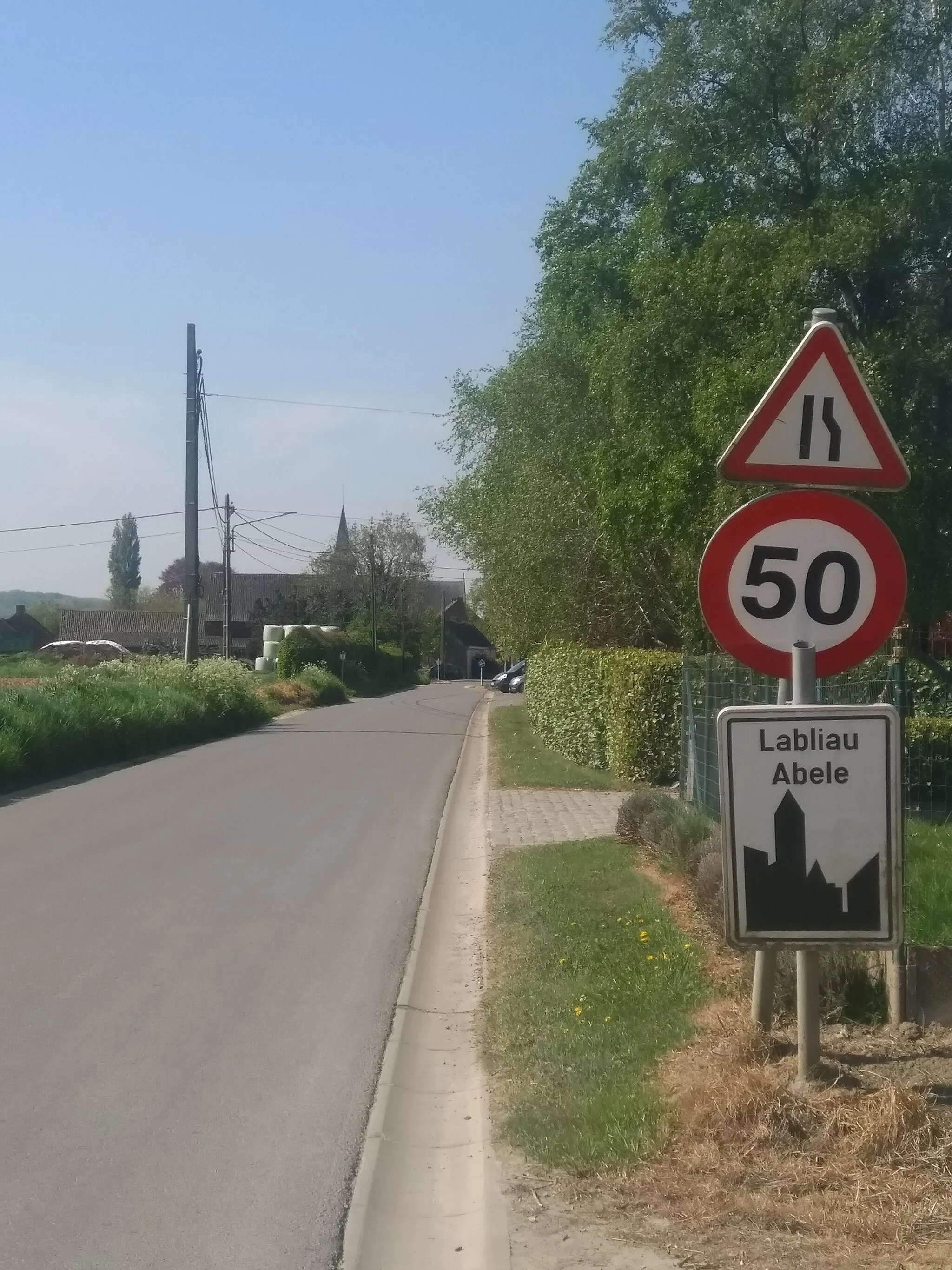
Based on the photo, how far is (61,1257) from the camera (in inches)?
171

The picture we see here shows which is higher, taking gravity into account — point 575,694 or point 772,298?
point 772,298

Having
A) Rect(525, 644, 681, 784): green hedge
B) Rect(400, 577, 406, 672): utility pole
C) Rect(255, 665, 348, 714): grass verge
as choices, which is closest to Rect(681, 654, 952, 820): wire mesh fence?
Rect(525, 644, 681, 784): green hedge

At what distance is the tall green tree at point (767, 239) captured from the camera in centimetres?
1564

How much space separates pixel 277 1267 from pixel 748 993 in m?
2.93

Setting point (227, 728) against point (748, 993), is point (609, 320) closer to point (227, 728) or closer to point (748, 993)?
point (748, 993)

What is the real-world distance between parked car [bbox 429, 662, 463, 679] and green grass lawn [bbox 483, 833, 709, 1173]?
287ft

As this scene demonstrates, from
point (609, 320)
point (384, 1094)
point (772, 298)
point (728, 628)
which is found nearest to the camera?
point (728, 628)

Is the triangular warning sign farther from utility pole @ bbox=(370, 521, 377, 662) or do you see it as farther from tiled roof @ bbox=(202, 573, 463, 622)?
tiled roof @ bbox=(202, 573, 463, 622)

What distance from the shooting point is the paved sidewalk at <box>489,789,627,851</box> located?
13.6m

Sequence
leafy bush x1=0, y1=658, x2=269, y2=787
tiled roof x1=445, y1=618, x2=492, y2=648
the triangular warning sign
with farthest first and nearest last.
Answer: tiled roof x1=445, y1=618, x2=492, y2=648 → leafy bush x1=0, y1=658, x2=269, y2=787 → the triangular warning sign

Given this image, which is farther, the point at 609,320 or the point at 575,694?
the point at 575,694

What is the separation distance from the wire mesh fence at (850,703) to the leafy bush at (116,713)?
9623mm

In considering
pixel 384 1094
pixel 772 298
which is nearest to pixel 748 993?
pixel 384 1094

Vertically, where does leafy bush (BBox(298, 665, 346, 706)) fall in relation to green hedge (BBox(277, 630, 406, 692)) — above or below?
below
